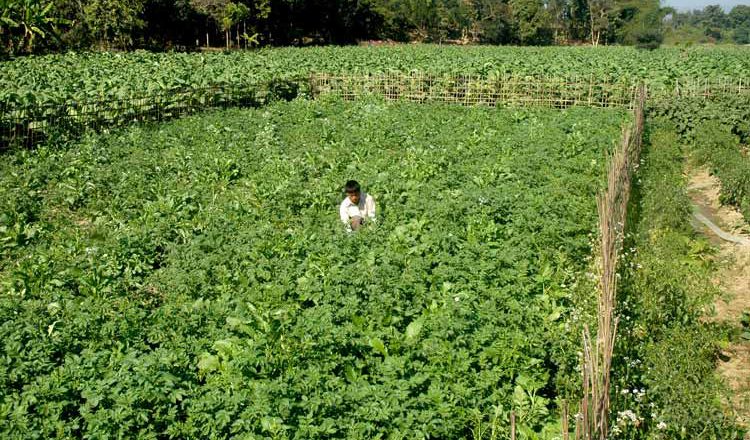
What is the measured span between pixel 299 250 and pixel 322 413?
384 centimetres

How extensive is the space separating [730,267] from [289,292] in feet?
24.6

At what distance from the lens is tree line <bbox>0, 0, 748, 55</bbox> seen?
1754 inches

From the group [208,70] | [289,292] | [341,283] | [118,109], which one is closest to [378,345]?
[341,283]

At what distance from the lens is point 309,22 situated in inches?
2611

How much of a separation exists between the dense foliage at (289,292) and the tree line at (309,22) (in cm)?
1189

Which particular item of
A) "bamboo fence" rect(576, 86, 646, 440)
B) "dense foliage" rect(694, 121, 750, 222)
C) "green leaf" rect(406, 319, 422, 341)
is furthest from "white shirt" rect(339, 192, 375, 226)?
"dense foliage" rect(694, 121, 750, 222)

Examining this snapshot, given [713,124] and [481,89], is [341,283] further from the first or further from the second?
[481,89]

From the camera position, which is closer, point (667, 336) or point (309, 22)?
point (667, 336)

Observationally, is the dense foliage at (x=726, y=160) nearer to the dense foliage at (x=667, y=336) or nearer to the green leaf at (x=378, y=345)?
the dense foliage at (x=667, y=336)

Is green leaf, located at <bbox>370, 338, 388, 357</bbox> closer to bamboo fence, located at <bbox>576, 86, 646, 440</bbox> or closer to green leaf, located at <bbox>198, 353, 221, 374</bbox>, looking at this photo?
green leaf, located at <bbox>198, 353, 221, 374</bbox>

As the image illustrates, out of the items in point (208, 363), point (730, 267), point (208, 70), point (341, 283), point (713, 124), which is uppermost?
point (208, 70)

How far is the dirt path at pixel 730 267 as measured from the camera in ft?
25.1

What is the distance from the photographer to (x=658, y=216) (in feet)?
40.7

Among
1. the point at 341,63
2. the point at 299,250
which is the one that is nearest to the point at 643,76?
the point at 341,63
